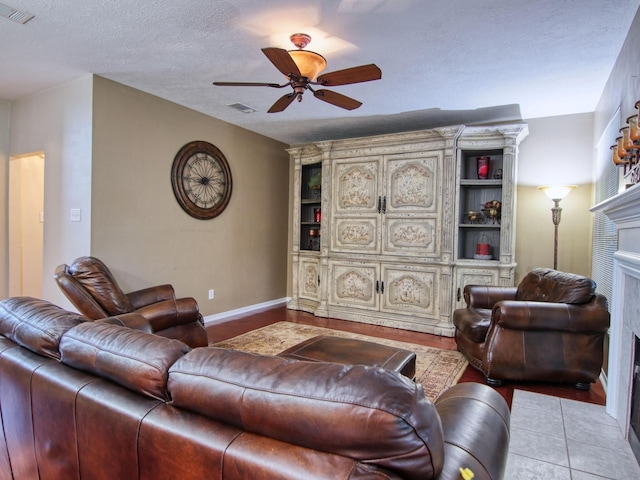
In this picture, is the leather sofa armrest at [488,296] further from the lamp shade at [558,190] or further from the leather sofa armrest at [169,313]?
the leather sofa armrest at [169,313]

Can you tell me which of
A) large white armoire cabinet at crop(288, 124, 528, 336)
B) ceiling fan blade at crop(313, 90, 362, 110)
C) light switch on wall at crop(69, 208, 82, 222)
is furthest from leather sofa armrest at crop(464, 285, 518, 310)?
light switch on wall at crop(69, 208, 82, 222)

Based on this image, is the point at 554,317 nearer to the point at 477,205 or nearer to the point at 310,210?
the point at 477,205

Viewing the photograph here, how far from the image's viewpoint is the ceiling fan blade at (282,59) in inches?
83.0

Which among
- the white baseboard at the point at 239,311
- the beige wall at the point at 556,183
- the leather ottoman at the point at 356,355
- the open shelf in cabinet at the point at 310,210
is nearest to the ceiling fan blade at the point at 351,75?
the leather ottoman at the point at 356,355

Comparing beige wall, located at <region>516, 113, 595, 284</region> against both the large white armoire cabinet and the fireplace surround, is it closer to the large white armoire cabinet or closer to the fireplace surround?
the large white armoire cabinet

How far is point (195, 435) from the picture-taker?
84 centimetres

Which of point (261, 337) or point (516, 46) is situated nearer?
point (516, 46)

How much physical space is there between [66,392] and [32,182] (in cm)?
444

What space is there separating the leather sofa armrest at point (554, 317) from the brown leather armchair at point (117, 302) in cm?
249

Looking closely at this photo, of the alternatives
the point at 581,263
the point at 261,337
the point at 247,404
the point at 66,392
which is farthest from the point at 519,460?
the point at 581,263

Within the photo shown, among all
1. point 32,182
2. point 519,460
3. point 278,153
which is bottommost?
point 519,460

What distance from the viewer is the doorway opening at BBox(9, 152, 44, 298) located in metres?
4.19

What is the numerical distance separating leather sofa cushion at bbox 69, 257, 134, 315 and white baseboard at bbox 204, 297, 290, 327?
1762 mm

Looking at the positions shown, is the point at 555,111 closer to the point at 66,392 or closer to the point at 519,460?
the point at 519,460
